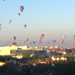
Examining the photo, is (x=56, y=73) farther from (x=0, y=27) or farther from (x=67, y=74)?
(x=0, y=27)

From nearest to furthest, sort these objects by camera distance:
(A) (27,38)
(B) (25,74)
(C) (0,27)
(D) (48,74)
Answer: (B) (25,74), (D) (48,74), (C) (0,27), (A) (27,38)

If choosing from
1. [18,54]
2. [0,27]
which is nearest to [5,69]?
[0,27]

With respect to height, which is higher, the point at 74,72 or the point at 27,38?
the point at 27,38

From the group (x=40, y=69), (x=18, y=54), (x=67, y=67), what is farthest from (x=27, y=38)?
(x=67, y=67)

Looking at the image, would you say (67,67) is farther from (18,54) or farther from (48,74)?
(18,54)

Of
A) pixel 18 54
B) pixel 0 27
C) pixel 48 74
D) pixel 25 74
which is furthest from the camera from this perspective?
pixel 18 54

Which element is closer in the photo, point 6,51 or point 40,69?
point 40,69

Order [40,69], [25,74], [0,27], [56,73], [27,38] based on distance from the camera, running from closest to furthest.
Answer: [25,74], [56,73], [40,69], [0,27], [27,38]

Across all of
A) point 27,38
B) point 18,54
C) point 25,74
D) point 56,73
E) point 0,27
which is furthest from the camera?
point 18,54

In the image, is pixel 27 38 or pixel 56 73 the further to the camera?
pixel 27 38

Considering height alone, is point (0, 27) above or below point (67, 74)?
above
